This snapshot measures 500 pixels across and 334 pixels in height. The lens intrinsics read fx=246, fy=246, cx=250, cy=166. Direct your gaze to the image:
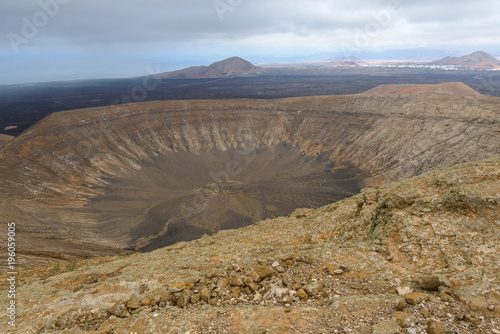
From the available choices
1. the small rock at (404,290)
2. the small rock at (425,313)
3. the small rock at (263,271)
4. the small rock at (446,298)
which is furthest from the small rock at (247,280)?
the small rock at (446,298)

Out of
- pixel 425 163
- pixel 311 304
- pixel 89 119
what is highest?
pixel 89 119

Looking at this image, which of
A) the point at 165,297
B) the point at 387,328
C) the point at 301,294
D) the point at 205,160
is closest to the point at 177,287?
the point at 165,297

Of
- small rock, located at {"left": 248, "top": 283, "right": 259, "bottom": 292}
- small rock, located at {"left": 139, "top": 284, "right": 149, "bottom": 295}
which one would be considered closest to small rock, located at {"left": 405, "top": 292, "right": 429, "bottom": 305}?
small rock, located at {"left": 248, "top": 283, "right": 259, "bottom": 292}

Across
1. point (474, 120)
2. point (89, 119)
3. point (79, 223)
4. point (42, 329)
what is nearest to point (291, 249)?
point (42, 329)

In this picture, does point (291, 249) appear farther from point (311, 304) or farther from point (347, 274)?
point (311, 304)

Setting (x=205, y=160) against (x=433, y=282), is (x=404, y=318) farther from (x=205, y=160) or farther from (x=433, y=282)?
(x=205, y=160)

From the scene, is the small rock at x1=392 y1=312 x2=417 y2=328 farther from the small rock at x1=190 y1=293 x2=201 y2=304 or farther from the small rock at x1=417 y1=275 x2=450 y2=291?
the small rock at x1=190 y1=293 x2=201 y2=304
